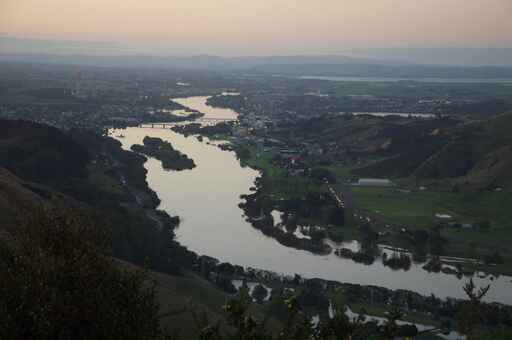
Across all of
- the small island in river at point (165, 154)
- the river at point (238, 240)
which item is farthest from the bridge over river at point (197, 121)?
the river at point (238, 240)

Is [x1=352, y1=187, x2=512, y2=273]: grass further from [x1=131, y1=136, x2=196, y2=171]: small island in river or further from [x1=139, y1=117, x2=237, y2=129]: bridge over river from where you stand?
[x1=139, y1=117, x2=237, y2=129]: bridge over river

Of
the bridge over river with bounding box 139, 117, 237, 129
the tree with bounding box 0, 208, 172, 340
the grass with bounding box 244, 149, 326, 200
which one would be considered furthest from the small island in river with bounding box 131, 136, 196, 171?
the tree with bounding box 0, 208, 172, 340

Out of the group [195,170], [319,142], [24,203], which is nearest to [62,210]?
[24,203]

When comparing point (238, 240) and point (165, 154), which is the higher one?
point (165, 154)

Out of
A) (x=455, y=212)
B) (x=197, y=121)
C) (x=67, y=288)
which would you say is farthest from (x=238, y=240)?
(x=197, y=121)

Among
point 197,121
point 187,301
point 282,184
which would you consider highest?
point 187,301

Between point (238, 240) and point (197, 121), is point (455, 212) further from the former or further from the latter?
point (197, 121)
